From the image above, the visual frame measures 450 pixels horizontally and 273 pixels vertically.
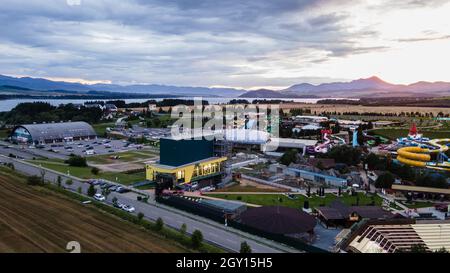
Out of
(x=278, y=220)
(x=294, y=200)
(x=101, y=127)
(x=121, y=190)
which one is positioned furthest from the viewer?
(x=101, y=127)

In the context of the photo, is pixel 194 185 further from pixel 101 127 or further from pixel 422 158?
pixel 101 127

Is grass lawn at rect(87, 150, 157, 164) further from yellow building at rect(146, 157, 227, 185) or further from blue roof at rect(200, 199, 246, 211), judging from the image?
blue roof at rect(200, 199, 246, 211)

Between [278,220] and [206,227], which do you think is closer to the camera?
[278,220]

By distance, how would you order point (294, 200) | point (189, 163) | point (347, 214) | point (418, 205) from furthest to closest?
point (189, 163) < point (294, 200) < point (418, 205) < point (347, 214)

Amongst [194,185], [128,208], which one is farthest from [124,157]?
[128,208]

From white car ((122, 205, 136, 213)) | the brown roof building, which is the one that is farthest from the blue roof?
the brown roof building
